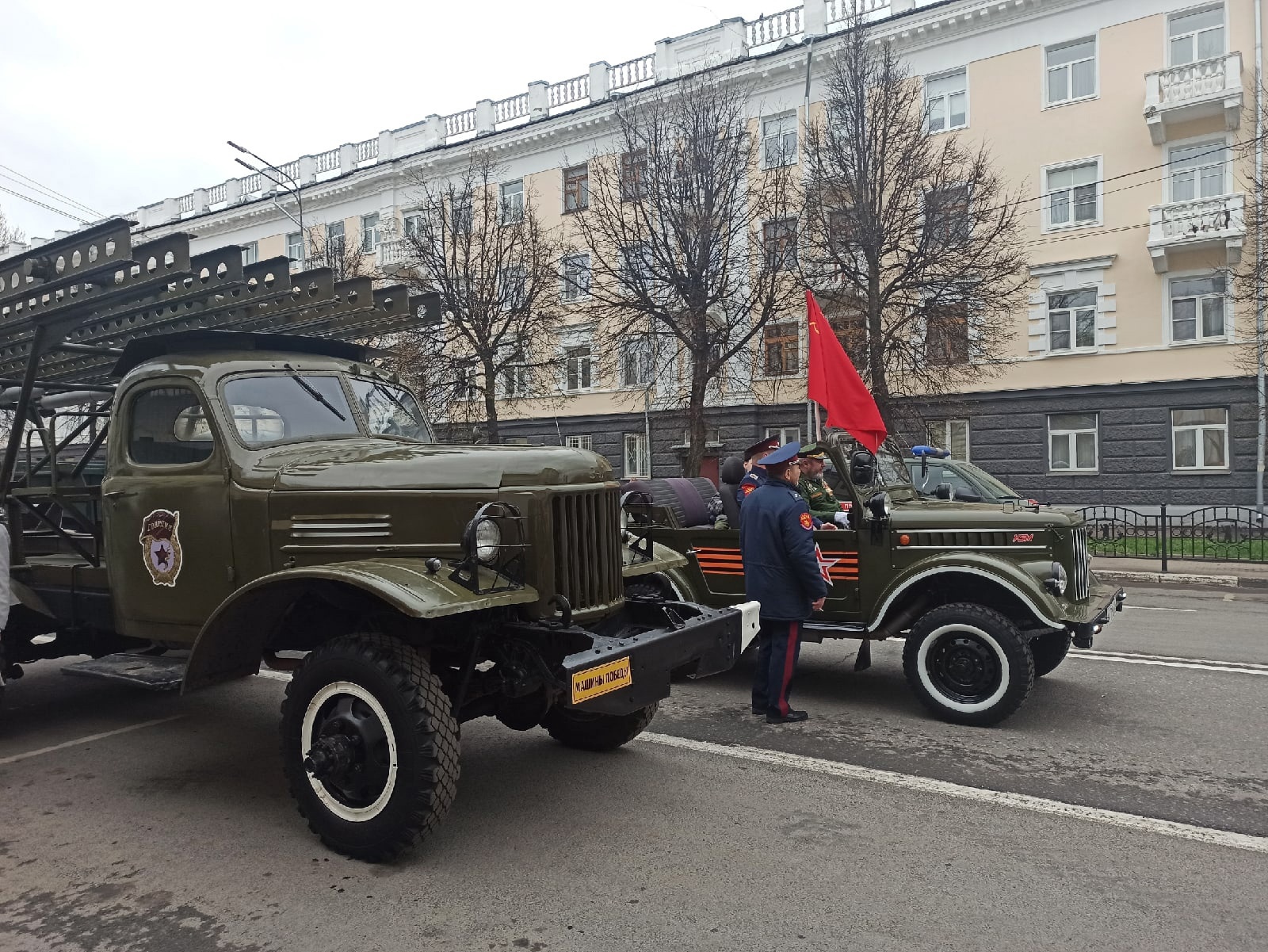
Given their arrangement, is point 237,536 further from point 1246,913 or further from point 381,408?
point 1246,913

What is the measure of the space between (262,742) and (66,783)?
3.34 ft

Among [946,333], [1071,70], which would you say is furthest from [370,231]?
[1071,70]

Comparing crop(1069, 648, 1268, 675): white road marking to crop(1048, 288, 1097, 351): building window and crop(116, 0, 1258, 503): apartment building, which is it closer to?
crop(116, 0, 1258, 503): apartment building

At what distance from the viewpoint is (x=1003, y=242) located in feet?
66.1

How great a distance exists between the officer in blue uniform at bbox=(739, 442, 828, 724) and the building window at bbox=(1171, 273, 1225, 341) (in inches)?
806

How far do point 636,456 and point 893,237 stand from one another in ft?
44.7

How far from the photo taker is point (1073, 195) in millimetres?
23297

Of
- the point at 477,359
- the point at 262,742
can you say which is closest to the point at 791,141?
the point at 477,359

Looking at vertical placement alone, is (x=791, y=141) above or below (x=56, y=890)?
above

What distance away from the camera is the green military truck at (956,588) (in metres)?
5.81

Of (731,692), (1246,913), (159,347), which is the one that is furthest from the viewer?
(731,692)

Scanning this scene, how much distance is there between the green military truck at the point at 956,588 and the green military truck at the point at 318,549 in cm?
129

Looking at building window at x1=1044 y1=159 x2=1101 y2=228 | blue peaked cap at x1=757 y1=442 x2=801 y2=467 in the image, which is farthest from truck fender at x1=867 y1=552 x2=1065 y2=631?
building window at x1=1044 y1=159 x2=1101 y2=228

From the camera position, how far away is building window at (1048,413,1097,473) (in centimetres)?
2328
